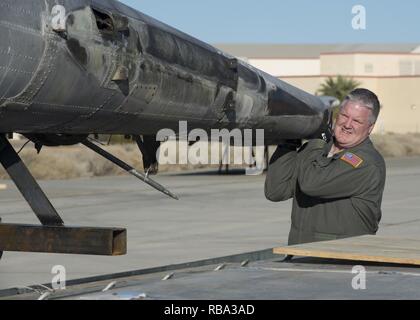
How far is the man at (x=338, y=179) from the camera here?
19.5ft

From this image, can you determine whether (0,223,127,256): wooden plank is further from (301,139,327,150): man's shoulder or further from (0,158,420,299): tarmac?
(0,158,420,299): tarmac

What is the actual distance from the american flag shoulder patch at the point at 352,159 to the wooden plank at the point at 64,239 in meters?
1.50

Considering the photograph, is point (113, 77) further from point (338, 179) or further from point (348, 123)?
point (338, 179)

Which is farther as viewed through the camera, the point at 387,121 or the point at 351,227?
the point at 387,121

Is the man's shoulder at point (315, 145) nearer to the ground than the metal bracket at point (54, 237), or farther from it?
farther from it

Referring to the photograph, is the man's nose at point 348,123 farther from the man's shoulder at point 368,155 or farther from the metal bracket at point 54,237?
the metal bracket at point 54,237

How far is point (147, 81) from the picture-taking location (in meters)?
7.09

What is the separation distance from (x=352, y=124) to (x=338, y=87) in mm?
86504

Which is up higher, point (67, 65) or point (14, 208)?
point (67, 65)

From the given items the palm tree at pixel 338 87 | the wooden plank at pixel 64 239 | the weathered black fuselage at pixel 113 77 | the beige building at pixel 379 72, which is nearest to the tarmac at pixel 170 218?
the wooden plank at pixel 64 239

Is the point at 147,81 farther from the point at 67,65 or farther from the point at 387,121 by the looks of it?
the point at 387,121

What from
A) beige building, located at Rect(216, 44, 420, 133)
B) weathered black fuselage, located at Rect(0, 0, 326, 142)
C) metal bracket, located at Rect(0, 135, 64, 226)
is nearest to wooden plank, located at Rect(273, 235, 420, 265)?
weathered black fuselage, located at Rect(0, 0, 326, 142)

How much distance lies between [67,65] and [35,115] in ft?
1.29
